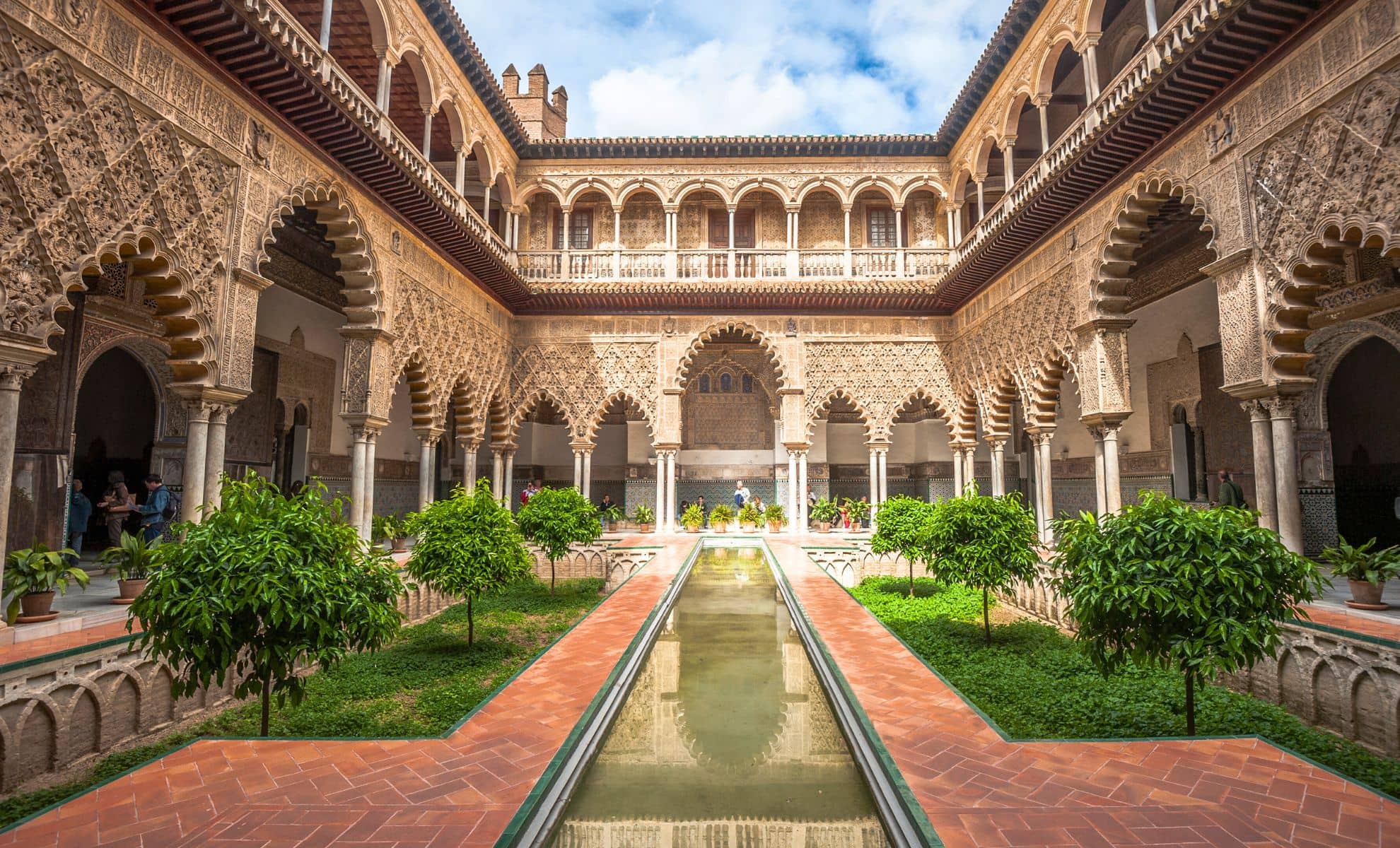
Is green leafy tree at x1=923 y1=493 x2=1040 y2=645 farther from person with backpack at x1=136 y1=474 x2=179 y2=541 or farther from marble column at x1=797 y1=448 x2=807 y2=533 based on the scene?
person with backpack at x1=136 y1=474 x2=179 y2=541

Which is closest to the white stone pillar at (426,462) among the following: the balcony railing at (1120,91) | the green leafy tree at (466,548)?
the green leafy tree at (466,548)

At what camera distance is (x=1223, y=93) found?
276 inches

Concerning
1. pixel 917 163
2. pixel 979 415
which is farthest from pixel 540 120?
pixel 979 415

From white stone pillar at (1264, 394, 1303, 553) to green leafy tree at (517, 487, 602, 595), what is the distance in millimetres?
7963

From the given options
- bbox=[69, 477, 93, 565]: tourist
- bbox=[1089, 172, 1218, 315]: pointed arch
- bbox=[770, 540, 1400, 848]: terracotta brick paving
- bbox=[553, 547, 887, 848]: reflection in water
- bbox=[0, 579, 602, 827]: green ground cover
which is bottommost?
bbox=[0, 579, 602, 827]: green ground cover

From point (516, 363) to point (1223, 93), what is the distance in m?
12.8

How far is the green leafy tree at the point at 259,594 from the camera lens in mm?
3285

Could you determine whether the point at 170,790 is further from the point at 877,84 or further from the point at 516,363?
the point at 877,84

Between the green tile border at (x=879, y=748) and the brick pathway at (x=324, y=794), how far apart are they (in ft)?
5.13

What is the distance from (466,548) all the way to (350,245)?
5.30m

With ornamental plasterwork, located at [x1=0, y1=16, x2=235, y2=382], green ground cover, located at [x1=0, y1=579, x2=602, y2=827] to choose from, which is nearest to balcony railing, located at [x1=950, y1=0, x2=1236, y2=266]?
green ground cover, located at [x1=0, y1=579, x2=602, y2=827]

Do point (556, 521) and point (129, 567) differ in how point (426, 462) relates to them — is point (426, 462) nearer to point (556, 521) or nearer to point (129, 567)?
point (556, 521)

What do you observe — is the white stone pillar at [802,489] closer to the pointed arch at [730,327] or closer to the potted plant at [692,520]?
the pointed arch at [730,327]

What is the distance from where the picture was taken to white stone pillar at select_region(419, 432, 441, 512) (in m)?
11.9
